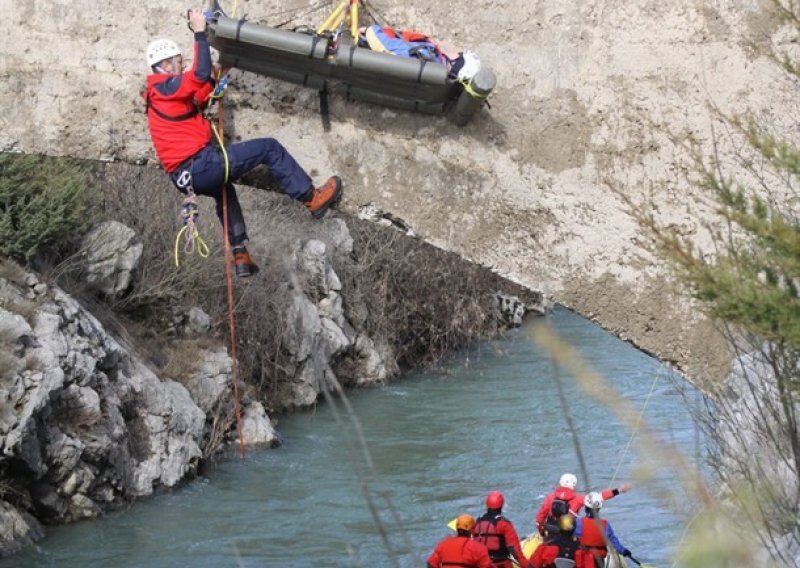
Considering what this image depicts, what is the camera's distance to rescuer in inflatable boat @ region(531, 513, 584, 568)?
12.5 metres

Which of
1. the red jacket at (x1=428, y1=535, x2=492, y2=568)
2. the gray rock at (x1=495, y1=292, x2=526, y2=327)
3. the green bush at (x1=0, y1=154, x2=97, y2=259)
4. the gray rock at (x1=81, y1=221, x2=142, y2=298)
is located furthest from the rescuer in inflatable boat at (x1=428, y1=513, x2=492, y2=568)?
the gray rock at (x1=495, y1=292, x2=526, y2=327)

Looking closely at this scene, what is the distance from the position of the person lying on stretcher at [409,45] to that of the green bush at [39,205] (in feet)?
36.1

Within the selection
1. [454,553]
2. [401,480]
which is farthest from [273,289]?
[454,553]

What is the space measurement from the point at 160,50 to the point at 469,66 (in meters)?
1.62

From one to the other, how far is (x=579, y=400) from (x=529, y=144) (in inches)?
660

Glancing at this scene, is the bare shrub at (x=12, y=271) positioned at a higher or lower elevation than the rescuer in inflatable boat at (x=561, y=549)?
higher

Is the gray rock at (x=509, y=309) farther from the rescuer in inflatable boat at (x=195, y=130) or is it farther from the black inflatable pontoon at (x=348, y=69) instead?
the black inflatable pontoon at (x=348, y=69)

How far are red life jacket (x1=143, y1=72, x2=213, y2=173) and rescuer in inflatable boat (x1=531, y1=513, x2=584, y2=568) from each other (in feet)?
19.7

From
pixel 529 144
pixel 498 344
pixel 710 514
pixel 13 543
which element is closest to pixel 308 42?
pixel 529 144

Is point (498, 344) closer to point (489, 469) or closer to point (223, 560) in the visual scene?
point (489, 469)

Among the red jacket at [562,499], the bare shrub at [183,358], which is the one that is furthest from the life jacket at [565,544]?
the bare shrub at [183,358]

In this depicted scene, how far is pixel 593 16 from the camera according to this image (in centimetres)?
617

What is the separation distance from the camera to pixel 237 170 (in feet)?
24.2

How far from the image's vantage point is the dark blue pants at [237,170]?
22.5ft
